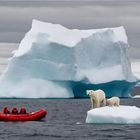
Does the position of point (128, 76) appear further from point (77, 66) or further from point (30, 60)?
point (30, 60)

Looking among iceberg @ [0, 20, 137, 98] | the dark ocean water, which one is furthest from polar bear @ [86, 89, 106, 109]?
iceberg @ [0, 20, 137, 98]

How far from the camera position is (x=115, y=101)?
3806 centimetres

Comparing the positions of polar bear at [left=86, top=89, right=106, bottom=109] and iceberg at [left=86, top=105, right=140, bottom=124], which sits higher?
polar bear at [left=86, top=89, right=106, bottom=109]

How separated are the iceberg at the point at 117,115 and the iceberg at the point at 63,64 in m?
31.1

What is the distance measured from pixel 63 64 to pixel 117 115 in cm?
3254

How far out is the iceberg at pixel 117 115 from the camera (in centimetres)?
3575

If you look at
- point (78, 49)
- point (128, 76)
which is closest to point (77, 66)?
point (78, 49)

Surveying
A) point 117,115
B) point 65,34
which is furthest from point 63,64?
point 117,115

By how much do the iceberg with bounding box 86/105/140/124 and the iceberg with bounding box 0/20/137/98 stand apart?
3108 cm

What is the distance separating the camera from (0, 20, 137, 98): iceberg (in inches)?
2689

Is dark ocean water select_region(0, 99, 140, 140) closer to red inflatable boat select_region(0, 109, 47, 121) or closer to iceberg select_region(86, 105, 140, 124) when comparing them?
iceberg select_region(86, 105, 140, 124)

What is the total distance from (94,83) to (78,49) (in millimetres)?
4214

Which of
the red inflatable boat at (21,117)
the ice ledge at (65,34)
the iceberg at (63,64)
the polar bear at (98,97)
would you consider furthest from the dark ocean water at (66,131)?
the ice ledge at (65,34)

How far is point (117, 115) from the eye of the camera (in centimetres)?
3597
